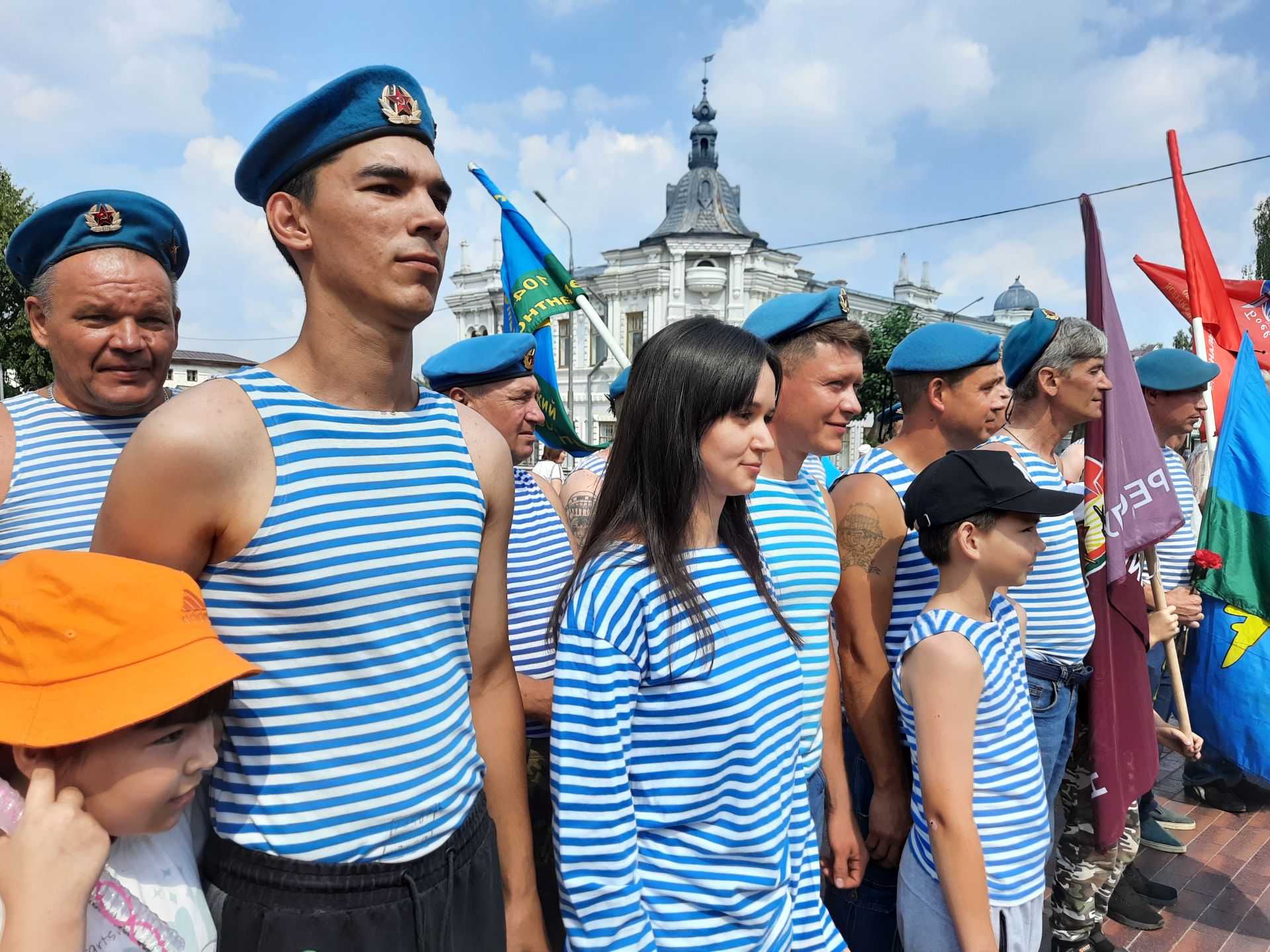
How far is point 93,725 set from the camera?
105 centimetres

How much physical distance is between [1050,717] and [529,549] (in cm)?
189

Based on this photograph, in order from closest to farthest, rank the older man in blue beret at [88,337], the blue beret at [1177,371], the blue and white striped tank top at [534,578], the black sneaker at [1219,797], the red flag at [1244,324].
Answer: the older man in blue beret at [88,337] < the blue and white striped tank top at [534,578] < the blue beret at [1177,371] < the black sneaker at [1219,797] < the red flag at [1244,324]

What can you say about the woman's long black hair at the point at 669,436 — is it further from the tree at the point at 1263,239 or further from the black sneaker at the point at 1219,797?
the tree at the point at 1263,239

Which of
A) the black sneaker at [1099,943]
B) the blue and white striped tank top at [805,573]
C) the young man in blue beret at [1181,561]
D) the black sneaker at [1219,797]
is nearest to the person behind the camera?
the blue and white striped tank top at [805,573]

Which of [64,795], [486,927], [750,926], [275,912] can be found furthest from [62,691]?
[750,926]

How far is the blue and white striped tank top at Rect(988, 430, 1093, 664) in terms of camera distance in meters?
2.92

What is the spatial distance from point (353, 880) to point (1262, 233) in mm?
33962

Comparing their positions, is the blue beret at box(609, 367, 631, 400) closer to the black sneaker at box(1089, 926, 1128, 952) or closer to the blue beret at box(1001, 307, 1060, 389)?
the blue beret at box(1001, 307, 1060, 389)

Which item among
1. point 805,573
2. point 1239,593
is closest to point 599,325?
point 805,573

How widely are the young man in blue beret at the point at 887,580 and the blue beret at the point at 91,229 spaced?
2.13 metres

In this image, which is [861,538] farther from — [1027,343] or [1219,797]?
[1219,797]

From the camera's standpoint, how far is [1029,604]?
2.94m

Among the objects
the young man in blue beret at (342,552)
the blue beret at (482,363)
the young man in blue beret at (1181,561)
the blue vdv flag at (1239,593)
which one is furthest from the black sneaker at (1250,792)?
the young man in blue beret at (342,552)

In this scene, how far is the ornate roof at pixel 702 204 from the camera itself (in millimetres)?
37969
